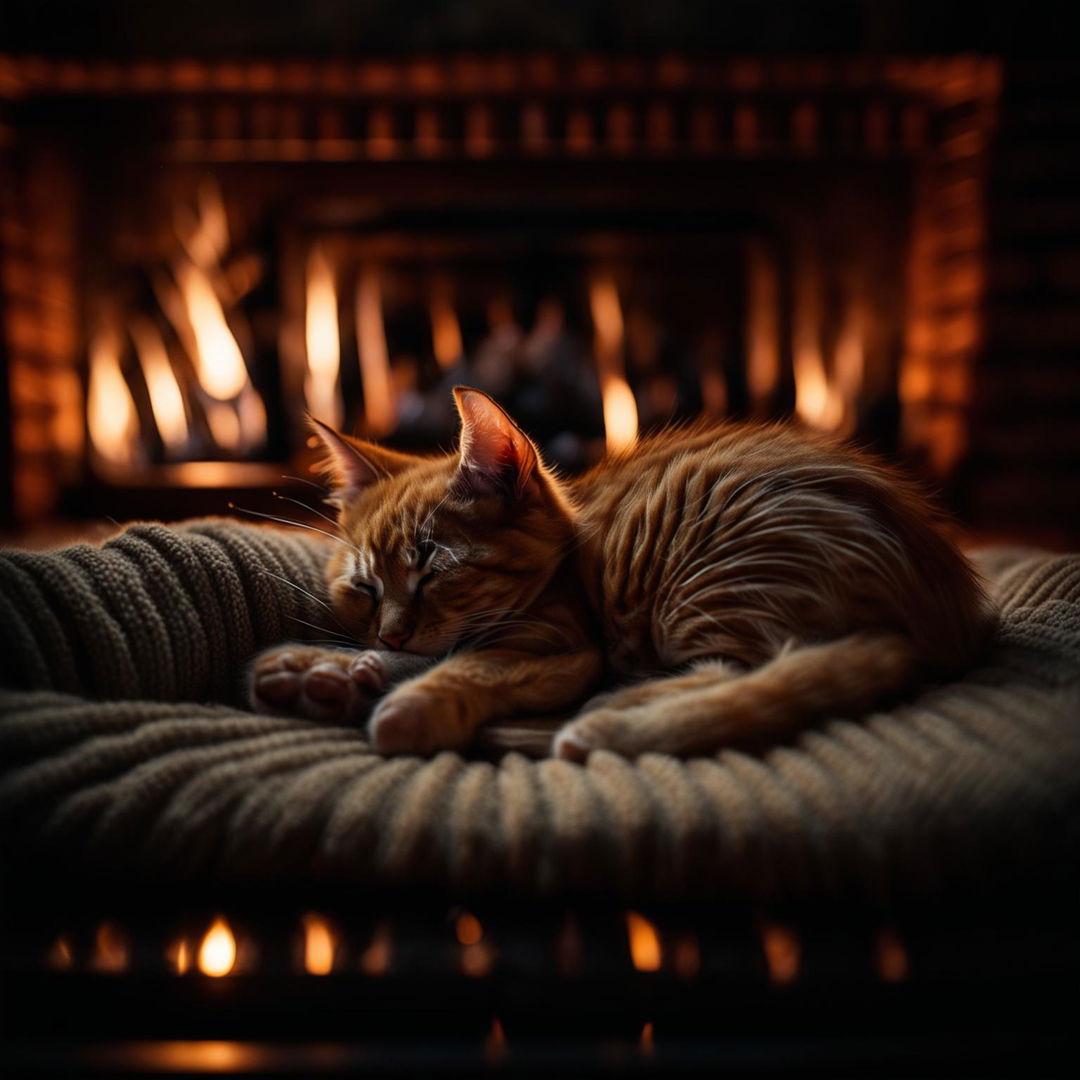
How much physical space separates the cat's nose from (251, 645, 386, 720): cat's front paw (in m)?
0.06

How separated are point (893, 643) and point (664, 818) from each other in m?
0.33

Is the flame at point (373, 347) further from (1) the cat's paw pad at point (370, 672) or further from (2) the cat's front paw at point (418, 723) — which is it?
(2) the cat's front paw at point (418, 723)

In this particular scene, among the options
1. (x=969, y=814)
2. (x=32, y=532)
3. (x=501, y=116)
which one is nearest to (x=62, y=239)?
(x=32, y=532)

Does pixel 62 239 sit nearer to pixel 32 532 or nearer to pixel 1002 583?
pixel 32 532

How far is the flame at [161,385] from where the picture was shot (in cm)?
270

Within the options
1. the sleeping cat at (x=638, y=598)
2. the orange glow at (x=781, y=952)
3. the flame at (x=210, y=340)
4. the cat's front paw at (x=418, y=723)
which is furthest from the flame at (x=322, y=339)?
the orange glow at (x=781, y=952)

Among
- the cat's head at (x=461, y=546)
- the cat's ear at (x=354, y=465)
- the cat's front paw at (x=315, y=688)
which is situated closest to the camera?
the cat's front paw at (x=315, y=688)

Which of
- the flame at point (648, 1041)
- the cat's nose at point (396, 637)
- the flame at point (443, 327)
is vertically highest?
the flame at point (443, 327)

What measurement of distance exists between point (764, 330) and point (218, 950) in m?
2.52

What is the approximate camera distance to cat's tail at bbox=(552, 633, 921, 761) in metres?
0.72

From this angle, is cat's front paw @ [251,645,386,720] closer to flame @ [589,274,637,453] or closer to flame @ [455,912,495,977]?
flame @ [455,912,495,977]

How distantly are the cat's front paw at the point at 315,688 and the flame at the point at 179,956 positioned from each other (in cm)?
31

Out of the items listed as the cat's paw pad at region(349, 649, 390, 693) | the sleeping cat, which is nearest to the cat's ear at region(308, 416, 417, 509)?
the sleeping cat

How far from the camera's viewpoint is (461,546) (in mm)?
974
